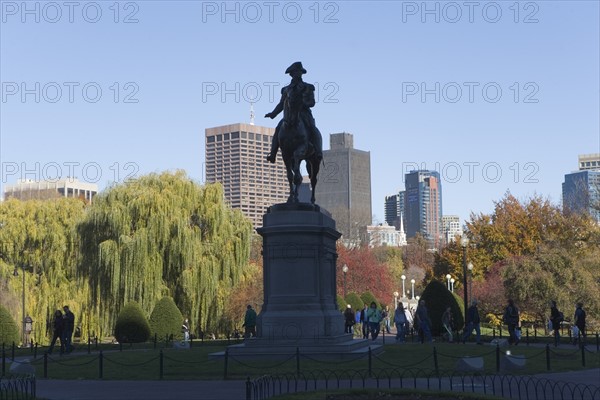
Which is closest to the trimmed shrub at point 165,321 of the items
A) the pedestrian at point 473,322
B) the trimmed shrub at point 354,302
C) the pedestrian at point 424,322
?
the pedestrian at point 424,322

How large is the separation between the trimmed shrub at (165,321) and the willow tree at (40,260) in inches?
317

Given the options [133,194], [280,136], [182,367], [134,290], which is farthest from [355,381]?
[133,194]

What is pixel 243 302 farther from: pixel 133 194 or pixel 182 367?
pixel 182 367

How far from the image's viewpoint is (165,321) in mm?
44875

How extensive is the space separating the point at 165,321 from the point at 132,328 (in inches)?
85.5

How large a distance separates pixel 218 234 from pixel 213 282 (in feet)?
11.2

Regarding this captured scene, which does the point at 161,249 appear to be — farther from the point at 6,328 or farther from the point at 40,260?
the point at 40,260

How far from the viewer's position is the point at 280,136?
27625 mm

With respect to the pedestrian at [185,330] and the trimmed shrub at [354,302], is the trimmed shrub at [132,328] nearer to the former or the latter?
the pedestrian at [185,330]

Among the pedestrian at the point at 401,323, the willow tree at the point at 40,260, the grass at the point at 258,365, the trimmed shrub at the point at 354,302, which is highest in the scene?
the willow tree at the point at 40,260

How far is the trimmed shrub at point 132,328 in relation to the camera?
43062 millimetres

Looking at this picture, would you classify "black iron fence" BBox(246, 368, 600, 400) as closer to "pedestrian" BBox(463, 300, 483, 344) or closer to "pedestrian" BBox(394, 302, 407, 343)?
"pedestrian" BBox(463, 300, 483, 344)

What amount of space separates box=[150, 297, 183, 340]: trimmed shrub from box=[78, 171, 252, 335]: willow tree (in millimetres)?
3993

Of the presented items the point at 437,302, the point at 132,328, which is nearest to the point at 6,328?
the point at 132,328
